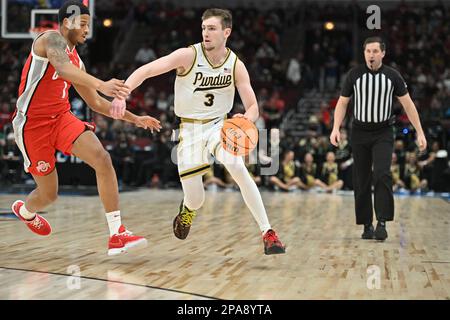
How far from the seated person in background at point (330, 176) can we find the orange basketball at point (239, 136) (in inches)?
436

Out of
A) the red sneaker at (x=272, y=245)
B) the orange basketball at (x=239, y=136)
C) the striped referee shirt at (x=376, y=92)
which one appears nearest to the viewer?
the orange basketball at (x=239, y=136)

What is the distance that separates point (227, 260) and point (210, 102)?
126 centimetres

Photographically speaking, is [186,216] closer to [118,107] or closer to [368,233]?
[118,107]

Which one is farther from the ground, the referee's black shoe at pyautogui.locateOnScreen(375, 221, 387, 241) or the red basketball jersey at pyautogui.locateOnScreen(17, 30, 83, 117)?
the red basketball jersey at pyautogui.locateOnScreen(17, 30, 83, 117)

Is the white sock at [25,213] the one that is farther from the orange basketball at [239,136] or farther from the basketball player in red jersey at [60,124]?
the orange basketball at [239,136]

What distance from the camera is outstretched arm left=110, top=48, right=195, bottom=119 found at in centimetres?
525

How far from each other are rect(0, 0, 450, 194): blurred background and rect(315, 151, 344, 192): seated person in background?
0.9 inches

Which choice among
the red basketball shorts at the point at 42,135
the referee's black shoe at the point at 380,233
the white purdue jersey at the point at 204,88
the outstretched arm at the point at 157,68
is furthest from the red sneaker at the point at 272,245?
the referee's black shoe at the point at 380,233

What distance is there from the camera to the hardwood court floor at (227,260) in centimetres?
458

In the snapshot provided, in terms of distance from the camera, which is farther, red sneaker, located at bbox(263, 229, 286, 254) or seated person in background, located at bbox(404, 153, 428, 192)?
seated person in background, located at bbox(404, 153, 428, 192)

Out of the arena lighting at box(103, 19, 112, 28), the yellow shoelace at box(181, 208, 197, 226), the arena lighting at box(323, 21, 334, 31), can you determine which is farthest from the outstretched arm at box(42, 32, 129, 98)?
the arena lighting at box(103, 19, 112, 28)

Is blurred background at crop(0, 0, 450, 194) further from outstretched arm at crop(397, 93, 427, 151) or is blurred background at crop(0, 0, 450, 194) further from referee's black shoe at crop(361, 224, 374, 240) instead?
outstretched arm at crop(397, 93, 427, 151)

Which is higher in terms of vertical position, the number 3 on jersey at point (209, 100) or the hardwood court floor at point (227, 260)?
the number 3 on jersey at point (209, 100)

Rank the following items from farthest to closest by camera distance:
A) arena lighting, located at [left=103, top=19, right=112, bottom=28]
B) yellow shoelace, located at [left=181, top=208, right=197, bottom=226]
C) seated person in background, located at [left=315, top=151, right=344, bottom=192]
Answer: arena lighting, located at [left=103, top=19, right=112, bottom=28], seated person in background, located at [left=315, top=151, right=344, bottom=192], yellow shoelace, located at [left=181, top=208, right=197, bottom=226]
